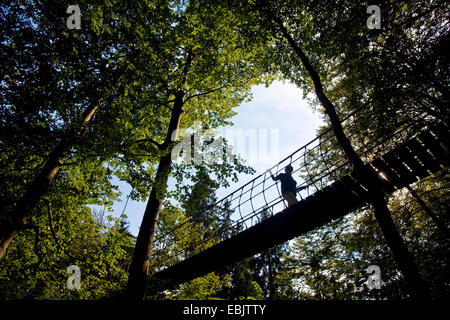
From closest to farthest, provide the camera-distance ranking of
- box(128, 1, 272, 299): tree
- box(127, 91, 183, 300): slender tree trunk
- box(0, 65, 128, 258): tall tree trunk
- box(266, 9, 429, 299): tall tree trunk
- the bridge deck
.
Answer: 1. box(266, 9, 429, 299): tall tree trunk
2. the bridge deck
3. box(0, 65, 128, 258): tall tree trunk
4. box(127, 91, 183, 300): slender tree trunk
5. box(128, 1, 272, 299): tree

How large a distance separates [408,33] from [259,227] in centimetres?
1025

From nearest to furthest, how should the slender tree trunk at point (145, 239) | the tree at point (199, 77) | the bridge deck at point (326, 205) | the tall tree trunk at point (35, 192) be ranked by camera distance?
the bridge deck at point (326, 205)
the tall tree trunk at point (35, 192)
the slender tree trunk at point (145, 239)
the tree at point (199, 77)

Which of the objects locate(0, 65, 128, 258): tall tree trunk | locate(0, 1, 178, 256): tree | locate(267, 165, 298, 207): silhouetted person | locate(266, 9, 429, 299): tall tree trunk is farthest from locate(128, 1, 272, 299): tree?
locate(266, 9, 429, 299): tall tree trunk

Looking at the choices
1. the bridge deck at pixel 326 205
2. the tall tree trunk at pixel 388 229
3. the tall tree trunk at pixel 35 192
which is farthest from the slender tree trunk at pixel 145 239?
the tall tree trunk at pixel 388 229

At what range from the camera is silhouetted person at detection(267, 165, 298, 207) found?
20.3 feet

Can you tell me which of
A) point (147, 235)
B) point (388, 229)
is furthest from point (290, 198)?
point (147, 235)

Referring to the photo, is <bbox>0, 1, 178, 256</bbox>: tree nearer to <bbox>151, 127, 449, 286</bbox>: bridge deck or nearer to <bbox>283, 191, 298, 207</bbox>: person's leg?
<bbox>151, 127, 449, 286</bbox>: bridge deck

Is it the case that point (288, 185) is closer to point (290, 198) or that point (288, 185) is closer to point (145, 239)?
point (290, 198)

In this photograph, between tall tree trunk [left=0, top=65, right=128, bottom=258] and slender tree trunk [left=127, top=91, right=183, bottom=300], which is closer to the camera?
→ tall tree trunk [left=0, top=65, right=128, bottom=258]

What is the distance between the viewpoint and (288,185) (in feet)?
20.9

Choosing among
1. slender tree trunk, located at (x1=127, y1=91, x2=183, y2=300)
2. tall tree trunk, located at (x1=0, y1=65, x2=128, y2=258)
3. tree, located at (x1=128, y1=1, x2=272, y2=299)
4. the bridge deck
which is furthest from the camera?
A: tree, located at (x1=128, y1=1, x2=272, y2=299)

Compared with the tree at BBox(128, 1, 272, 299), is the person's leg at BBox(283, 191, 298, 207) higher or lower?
lower

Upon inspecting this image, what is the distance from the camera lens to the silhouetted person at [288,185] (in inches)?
244

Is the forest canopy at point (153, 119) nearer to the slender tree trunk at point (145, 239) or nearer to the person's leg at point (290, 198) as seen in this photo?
the slender tree trunk at point (145, 239)
